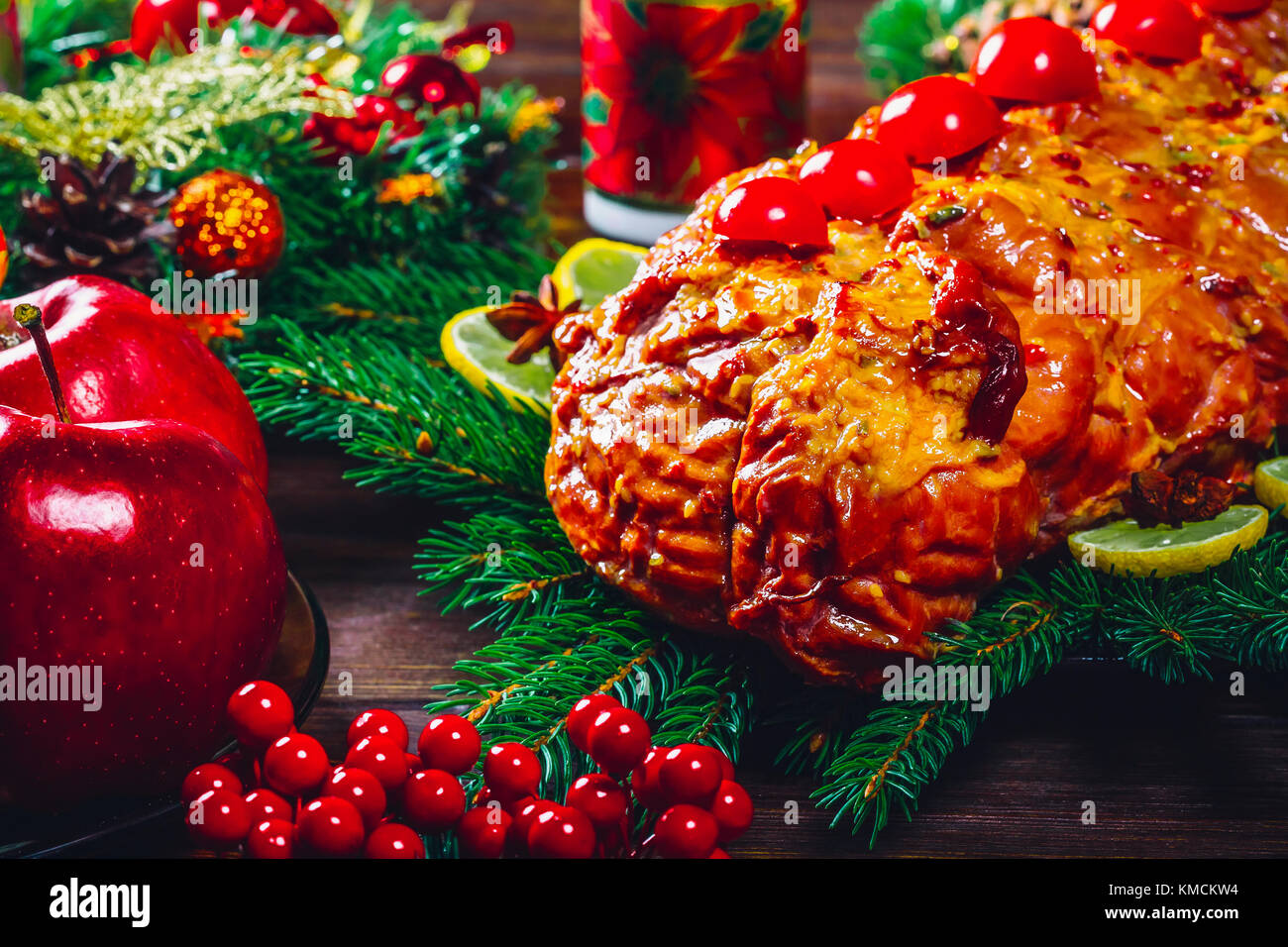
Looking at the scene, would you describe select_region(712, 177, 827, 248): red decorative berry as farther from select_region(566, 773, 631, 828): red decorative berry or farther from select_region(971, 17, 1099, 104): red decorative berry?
select_region(566, 773, 631, 828): red decorative berry

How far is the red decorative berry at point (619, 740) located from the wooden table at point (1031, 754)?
4.1 inches

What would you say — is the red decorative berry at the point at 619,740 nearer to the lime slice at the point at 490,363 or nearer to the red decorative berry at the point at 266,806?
the red decorative berry at the point at 266,806

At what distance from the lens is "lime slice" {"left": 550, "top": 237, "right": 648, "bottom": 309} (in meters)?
1.53

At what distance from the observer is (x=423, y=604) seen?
1285mm

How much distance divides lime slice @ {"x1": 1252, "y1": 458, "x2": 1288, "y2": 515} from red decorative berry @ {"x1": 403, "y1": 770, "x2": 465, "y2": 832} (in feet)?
2.45

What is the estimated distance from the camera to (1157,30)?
135 cm

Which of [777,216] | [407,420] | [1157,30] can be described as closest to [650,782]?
[777,216]

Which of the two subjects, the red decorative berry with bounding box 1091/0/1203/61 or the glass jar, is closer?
the red decorative berry with bounding box 1091/0/1203/61

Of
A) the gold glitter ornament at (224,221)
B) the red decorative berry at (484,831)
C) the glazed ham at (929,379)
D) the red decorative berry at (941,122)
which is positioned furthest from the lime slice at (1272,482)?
the gold glitter ornament at (224,221)

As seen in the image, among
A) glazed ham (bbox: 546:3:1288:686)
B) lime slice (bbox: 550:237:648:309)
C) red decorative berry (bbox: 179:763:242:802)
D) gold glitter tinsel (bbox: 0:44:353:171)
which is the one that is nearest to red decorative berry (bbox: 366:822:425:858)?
red decorative berry (bbox: 179:763:242:802)

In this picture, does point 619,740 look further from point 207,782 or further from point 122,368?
point 122,368

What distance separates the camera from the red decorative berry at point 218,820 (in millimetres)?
915

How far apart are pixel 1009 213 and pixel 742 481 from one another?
35 cm

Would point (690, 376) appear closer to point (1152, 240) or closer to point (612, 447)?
point (612, 447)
